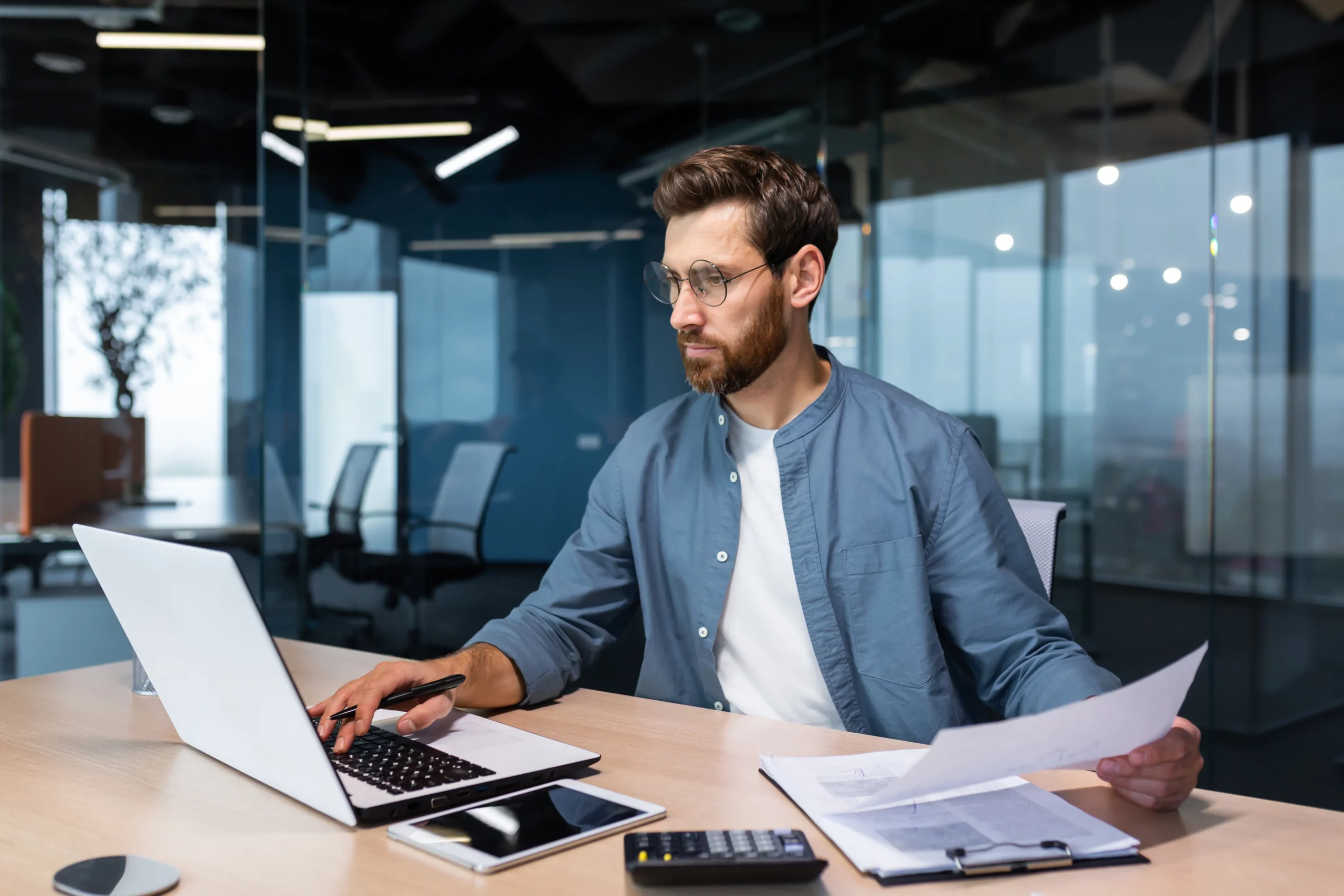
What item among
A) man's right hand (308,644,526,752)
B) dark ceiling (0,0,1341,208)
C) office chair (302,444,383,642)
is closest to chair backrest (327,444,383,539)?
office chair (302,444,383,642)

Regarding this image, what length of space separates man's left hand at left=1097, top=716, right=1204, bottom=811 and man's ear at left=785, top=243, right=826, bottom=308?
2.89 feet

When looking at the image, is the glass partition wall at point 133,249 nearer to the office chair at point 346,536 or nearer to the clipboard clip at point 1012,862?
the office chair at point 346,536

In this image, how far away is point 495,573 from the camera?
434 centimetres

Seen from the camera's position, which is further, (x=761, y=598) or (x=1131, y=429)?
(x=1131, y=429)

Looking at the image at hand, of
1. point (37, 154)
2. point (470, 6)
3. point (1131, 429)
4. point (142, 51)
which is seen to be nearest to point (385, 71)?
point (470, 6)

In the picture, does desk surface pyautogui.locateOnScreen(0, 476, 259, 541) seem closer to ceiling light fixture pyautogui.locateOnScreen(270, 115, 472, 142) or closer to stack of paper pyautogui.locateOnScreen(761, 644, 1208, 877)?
ceiling light fixture pyautogui.locateOnScreen(270, 115, 472, 142)

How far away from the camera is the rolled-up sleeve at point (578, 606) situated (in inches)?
54.2

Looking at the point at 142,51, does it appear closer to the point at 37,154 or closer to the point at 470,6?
the point at 37,154

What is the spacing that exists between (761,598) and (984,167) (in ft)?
9.10

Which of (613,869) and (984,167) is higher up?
(984,167)

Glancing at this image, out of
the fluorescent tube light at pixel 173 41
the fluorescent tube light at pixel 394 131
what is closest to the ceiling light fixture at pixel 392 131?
the fluorescent tube light at pixel 394 131

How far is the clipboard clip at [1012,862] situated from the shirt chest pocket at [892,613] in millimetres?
581

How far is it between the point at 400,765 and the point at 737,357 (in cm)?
79

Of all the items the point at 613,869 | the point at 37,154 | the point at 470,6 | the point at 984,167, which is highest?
the point at 470,6
